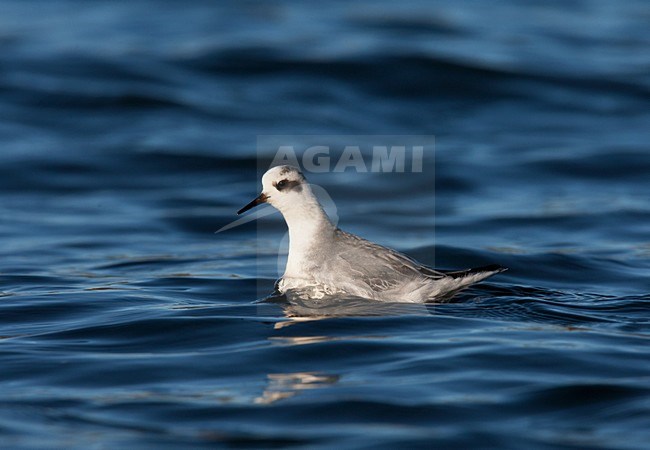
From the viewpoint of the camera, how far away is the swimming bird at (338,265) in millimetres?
9125

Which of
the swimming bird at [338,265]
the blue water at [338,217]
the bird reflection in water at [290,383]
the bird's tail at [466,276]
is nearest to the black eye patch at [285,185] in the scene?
the swimming bird at [338,265]

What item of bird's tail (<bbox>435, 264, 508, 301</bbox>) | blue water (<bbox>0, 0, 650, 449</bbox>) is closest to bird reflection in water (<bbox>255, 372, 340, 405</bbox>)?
blue water (<bbox>0, 0, 650, 449</bbox>)

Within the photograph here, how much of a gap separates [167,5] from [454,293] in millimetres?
16723

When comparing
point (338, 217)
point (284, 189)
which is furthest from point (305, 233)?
point (338, 217)

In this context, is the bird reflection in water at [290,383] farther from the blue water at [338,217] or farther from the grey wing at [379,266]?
the grey wing at [379,266]

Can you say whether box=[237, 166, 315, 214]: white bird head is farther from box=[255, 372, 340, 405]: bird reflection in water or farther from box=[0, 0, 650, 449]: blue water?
box=[255, 372, 340, 405]: bird reflection in water

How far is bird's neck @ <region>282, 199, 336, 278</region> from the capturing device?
9.30m

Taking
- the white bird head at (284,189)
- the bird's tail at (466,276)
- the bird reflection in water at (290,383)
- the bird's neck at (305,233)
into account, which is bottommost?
the bird reflection in water at (290,383)

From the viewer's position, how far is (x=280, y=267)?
37.4 feet

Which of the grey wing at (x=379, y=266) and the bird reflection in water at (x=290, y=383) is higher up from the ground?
the grey wing at (x=379, y=266)

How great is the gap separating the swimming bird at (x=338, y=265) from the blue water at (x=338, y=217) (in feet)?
0.58

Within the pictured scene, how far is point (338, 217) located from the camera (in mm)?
13945

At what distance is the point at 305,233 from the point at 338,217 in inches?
180

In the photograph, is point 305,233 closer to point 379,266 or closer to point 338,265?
point 338,265
